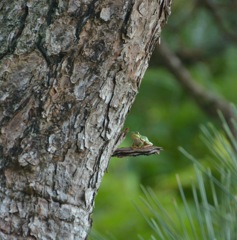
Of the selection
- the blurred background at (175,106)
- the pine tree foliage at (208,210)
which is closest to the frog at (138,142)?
the pine tree foliage at (208,210)

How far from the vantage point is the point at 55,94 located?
1288 millimetres

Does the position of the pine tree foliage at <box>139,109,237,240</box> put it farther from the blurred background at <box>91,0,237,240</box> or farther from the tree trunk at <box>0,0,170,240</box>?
the blurred background at <box>91,0,237,240</box>

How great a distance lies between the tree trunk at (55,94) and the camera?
1.29 m

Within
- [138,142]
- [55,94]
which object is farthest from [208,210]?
[55,94]

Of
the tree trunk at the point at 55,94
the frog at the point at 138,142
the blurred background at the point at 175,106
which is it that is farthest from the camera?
the blurred background at the point at 175,106

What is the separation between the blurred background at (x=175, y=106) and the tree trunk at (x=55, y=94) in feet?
6.48

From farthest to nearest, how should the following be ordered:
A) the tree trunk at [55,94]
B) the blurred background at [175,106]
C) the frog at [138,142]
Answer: the blurred background at [175,106], the frog at [138,142], the tree trunk at [55,94]

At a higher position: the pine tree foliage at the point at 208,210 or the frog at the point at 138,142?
the frog at the point at 138,142

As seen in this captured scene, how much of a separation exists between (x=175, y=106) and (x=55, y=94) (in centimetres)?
369

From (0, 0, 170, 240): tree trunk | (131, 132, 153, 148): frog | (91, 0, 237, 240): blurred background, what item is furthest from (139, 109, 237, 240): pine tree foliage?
(91, 0, 237, 240): blurred background

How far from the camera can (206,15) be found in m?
4.75

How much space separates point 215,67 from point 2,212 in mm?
4325

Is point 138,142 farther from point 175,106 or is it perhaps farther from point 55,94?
point 175,106

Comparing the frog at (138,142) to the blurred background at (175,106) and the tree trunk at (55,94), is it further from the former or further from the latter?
the blurred background at (175,106)
